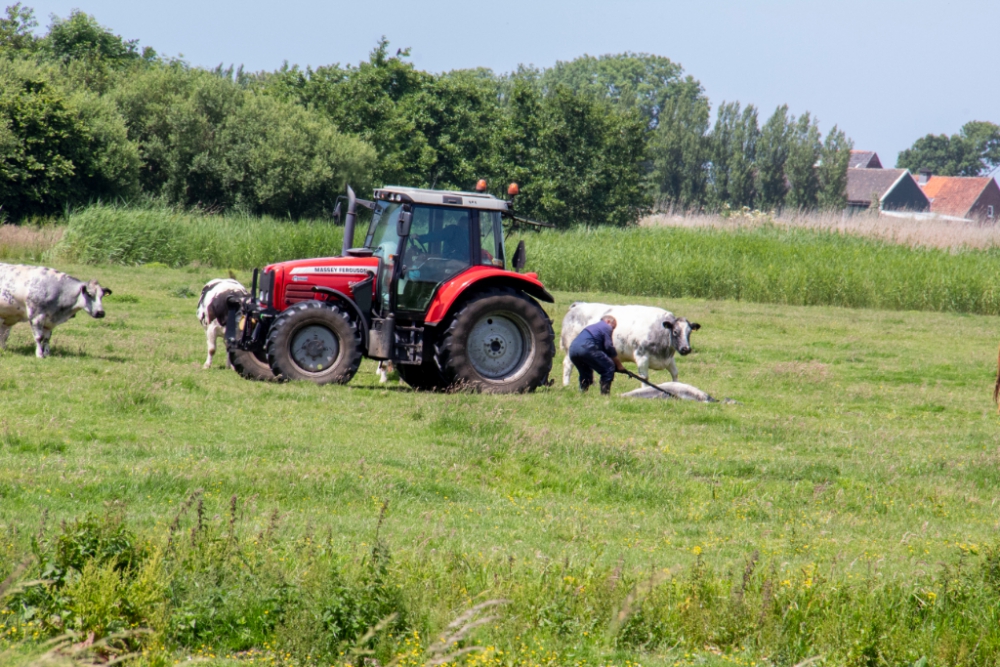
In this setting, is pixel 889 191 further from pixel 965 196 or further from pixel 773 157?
pixel 773 157

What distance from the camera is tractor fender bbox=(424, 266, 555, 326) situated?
1341 cm

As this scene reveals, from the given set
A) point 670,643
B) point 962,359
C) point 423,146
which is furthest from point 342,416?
point 423,146

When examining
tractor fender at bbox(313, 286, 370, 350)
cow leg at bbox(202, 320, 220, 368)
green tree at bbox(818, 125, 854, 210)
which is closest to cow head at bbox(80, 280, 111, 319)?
cow leg at bbox(202, 320, 220, 368)

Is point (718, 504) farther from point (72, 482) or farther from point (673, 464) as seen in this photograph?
point (72, 482)

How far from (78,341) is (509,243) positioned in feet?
58.5

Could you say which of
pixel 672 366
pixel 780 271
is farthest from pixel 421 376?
pixel 780 271

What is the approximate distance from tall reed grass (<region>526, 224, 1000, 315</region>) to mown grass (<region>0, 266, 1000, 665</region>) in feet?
52.1

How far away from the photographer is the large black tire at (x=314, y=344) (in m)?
13.1

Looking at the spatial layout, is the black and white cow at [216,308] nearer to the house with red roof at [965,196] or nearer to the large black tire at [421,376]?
the large black tire at [421,376]

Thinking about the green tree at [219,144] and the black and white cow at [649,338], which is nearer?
the black and white cow at [649,338]

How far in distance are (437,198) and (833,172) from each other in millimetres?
66869

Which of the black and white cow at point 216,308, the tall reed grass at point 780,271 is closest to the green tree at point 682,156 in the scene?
the tall reed grass at point 780,271

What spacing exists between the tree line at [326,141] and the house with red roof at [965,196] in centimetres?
1805

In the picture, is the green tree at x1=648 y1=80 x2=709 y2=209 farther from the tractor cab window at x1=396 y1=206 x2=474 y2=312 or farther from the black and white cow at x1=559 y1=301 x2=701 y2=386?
the tractor cab window at x1=396 y1=206 x2=474 y2=312
